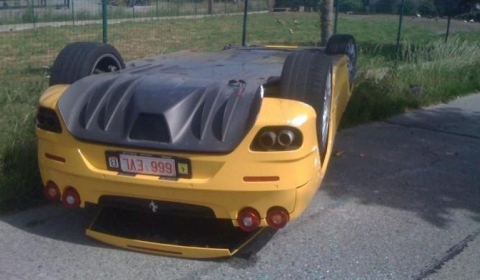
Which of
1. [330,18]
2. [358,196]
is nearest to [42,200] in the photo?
[358,196]

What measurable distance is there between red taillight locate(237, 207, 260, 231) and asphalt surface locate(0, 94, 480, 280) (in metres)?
0.31

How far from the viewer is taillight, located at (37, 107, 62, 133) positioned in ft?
16.4

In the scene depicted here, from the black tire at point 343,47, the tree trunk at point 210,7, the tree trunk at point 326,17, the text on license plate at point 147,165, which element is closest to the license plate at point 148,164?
the text on license plate at point 147,165

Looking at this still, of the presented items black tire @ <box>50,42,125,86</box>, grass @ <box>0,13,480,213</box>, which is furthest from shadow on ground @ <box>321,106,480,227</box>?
black tire @ <box>50,42,125,86</box>

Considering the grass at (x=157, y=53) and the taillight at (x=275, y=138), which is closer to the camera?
the taillight at (x=275, y=138)

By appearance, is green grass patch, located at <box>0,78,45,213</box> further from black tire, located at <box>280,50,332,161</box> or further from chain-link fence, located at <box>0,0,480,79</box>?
chain-link fence, located at <box>0,0,480,79</box>

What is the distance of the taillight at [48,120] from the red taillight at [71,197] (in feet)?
1.25

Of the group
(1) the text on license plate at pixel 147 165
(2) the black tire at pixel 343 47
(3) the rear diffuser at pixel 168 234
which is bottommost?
(3) the rear diffuser at pixel 168 234

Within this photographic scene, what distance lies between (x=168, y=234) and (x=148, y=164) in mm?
673

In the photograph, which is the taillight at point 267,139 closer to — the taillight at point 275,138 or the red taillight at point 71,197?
the taillight at point 275,138

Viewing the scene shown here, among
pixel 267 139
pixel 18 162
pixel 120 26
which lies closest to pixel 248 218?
pixel 267 139

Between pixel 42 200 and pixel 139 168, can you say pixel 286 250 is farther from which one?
pixel 42 200

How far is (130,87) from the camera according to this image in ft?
16.7

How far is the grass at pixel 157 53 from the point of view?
6.11 metres
